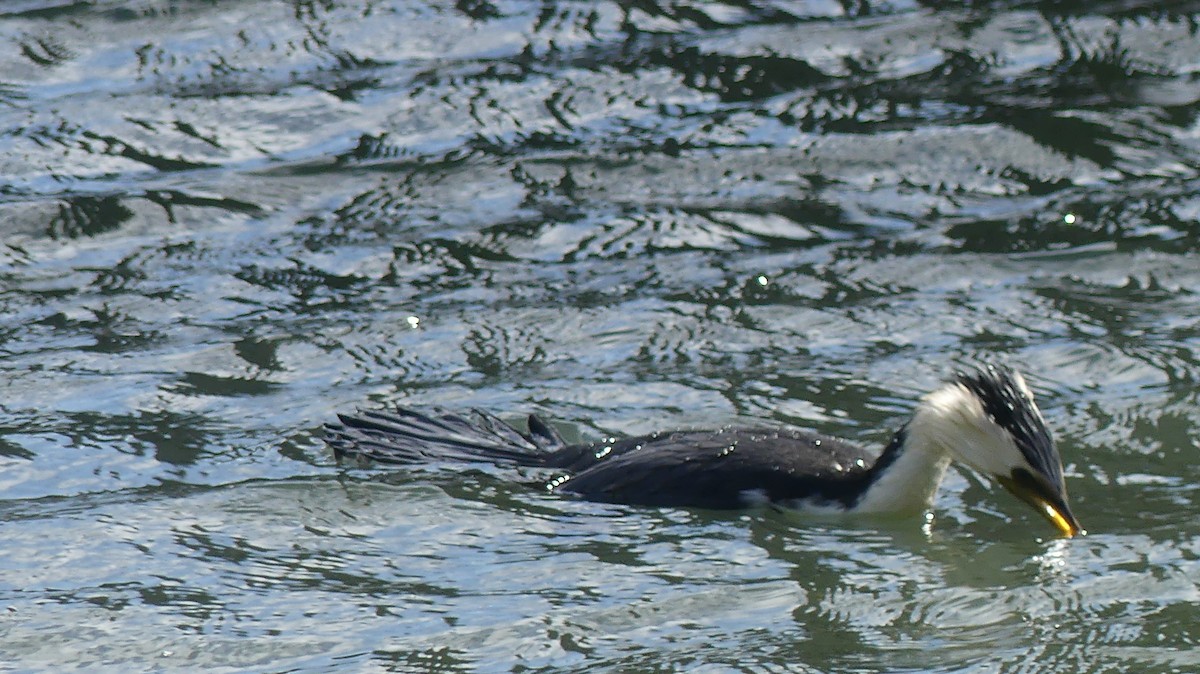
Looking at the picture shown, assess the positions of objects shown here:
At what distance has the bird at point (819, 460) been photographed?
6.86 m

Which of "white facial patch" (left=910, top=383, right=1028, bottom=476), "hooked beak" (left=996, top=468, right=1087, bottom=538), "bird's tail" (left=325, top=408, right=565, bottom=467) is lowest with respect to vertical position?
"bird's tail" (left=325, top=408, right=565, bottom=467)

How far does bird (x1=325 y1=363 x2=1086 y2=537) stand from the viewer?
6859mm

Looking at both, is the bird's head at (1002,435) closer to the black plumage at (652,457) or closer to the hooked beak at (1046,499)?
the hooked beak at (1046,499)

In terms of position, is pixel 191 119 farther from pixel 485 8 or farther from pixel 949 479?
pixel 949 479

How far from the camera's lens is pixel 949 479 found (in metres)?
7.60

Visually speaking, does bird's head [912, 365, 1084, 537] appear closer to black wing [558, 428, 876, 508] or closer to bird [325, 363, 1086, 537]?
bird [325, 363, 1086, 537]

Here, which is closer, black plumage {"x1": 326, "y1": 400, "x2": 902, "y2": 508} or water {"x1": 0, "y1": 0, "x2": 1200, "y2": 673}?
water {"x1": 0, "y1": 0, "x2": 1200, "y2": 673}

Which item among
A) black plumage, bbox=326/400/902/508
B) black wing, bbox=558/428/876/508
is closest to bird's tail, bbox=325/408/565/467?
black plumage, bbox=326/400/902/508

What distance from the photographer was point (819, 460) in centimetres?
720

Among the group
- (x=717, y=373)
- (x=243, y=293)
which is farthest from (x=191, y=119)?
(x=717, y=373)

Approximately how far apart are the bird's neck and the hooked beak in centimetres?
26

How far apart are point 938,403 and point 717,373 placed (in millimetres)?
1605

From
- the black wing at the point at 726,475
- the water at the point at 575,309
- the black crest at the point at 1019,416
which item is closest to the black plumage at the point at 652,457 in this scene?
the black wing at the point at 726,475

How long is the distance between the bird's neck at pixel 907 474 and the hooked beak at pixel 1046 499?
0.87ft
